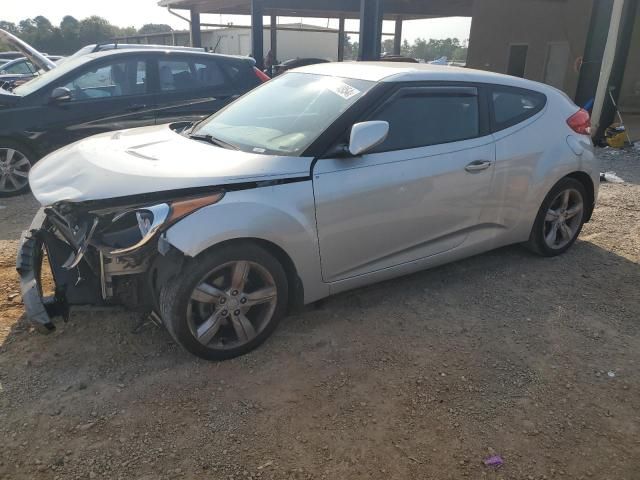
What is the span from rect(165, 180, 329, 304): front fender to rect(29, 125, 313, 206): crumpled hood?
0.10 m

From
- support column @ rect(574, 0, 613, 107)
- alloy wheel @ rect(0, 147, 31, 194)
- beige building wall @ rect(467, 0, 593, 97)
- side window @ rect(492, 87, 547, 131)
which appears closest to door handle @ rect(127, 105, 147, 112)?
alloy wheel @ rect(0, 147, 31, 194)

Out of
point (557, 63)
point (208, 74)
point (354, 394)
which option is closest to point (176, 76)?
point (208, 74)

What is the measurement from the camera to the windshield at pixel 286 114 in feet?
10.9

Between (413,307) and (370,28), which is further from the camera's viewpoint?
(370,28)

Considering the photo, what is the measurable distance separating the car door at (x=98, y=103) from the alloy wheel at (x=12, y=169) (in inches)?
13.0

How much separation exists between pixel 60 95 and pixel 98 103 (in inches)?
16.2

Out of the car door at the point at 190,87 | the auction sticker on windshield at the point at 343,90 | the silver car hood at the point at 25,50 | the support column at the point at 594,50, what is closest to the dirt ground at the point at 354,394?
the auction sticker on windshield at the point at 343,90

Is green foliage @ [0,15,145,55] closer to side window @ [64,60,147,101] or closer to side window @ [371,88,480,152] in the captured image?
side window @ [64,60,147,101]

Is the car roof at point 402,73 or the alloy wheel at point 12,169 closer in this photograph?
the car roof at point 402,73

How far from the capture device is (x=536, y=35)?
14148 mm

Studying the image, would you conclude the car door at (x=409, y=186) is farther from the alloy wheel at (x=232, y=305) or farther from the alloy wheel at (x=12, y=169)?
the alloy wheel at (x=12, y=169)

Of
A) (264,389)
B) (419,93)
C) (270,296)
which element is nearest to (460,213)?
(419,93)

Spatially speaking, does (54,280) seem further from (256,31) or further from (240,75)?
(256,31)

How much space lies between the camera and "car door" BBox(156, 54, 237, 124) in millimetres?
6590
